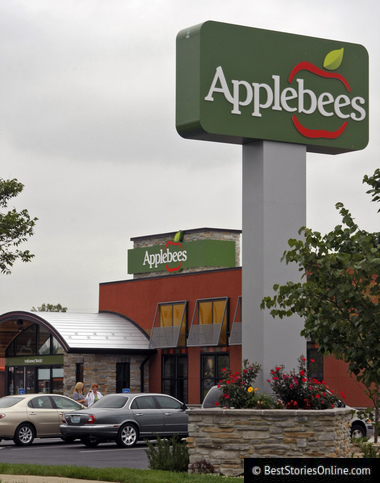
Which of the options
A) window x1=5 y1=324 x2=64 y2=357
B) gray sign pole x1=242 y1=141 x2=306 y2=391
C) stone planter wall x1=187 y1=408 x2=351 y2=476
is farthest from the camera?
window x1=5 y1=324 x2=64 y2=357

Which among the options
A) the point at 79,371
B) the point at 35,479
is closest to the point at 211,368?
the point at 79,371

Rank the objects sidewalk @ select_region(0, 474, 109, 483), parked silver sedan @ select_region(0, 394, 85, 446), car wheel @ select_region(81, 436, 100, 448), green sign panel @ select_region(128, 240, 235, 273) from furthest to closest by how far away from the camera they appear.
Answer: green sign panel @ select_region(128, 240, 235, 273)
parked silver sedan @ select_region(0, 394, 85, 446)
car wheel @ select_region(81, 436, 100, 448)
sidewalk @ select_region(0, 474, 109, 483)

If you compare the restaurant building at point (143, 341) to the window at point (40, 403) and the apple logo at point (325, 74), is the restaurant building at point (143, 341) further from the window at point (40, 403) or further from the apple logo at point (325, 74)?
the apple logo at point (325, 74)

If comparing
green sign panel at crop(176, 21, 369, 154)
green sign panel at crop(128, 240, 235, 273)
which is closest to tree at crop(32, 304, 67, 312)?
green sign panel at crop(128, 240, 235, 273)

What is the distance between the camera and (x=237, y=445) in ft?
53.3

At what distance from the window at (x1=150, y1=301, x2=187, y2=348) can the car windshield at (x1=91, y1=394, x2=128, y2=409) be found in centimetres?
1443

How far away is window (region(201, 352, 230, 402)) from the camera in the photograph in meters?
38.2

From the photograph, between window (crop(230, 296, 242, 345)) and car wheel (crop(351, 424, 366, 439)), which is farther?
window (crop(230, 296, 242, 345))

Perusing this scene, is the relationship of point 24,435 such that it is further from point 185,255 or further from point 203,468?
point 185,255

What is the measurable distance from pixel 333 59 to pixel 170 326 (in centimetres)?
2366

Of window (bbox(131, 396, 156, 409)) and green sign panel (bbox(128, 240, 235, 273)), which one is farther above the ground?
green sign panel (bbox(128, 240, 235, 273))

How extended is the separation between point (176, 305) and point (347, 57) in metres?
23.1

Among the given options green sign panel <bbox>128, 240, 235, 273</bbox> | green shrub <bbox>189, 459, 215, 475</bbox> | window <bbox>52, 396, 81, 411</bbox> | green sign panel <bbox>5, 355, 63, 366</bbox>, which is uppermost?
green sign panel <bbox>128, 240, 235, 273</bbox>

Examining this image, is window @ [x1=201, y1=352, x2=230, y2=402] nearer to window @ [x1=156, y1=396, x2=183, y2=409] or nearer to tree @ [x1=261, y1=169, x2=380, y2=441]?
window @ [x1=156, y1=396, x2=183, y2=409]
